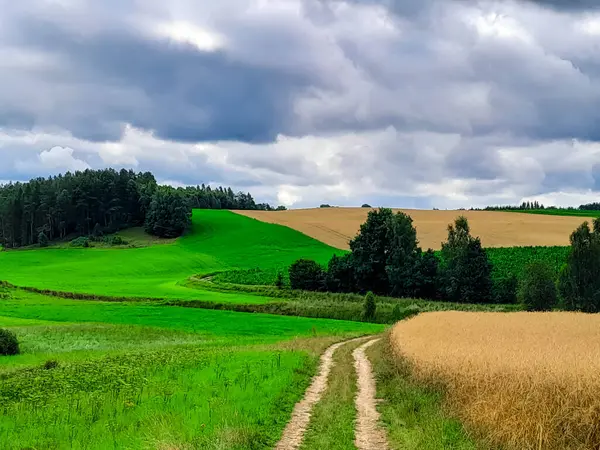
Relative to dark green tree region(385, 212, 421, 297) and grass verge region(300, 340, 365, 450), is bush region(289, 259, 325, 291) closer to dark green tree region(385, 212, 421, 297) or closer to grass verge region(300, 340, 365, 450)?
dark green tree region(385, 212, 421, 297)

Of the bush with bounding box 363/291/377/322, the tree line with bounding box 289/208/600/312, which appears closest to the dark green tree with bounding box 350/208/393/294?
the tree line with bounding box 289/208/600/312

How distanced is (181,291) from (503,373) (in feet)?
231

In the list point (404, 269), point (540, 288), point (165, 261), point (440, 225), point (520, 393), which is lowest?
point (520, 393)

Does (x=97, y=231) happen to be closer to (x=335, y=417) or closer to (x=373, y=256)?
(x=373, y=256)

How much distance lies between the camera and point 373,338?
4469 centimetres

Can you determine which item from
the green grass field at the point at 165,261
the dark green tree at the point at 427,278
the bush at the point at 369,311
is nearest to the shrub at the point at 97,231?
the green grass field at the point at 165,261

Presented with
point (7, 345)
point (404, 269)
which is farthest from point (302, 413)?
point (404, 269)

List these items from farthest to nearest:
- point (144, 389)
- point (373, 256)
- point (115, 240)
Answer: point (115, 240), point (373, 256), point (144, 389)

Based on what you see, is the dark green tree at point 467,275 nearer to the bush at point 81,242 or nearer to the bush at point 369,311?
the bush at point 369,311

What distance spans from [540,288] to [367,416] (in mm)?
55106

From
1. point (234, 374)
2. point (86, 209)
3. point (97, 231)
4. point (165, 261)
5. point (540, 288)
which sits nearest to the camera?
point (234, 374)

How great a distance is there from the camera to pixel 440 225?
437 feet

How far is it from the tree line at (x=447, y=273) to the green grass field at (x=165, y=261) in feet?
50.2

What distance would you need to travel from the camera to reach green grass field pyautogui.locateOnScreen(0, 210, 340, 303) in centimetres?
8975
